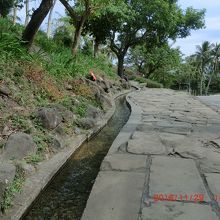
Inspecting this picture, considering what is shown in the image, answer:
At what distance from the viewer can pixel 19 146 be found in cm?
365

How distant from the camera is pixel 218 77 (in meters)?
58.6

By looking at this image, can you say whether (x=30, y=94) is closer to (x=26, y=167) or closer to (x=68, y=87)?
(x=68, y=87)

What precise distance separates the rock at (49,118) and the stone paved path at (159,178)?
0.90 meters

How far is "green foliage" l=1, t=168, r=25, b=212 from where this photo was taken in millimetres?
2663

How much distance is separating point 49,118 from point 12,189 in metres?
1.83

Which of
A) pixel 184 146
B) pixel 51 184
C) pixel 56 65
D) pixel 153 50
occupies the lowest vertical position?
pixel 51 184

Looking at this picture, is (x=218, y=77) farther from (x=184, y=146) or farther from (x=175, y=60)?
(x=184, y=146)

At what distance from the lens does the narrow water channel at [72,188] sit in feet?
9.38

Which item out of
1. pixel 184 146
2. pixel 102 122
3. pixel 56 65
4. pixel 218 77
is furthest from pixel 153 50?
pixel 218 77

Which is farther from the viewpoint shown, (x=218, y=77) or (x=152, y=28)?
(x=218, y=77)

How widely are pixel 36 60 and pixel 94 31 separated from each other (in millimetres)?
13817

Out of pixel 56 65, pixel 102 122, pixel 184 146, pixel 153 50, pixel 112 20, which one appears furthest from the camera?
pixel 153 50
